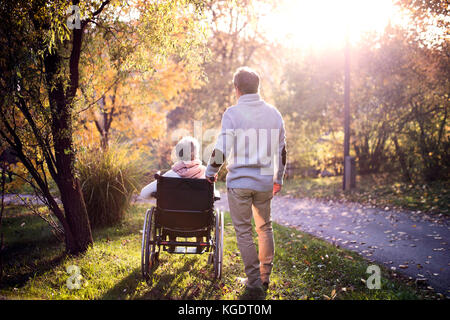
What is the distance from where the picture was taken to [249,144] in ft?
10.7

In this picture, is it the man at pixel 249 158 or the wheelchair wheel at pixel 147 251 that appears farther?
the wheelchair wheel at pixel 147 251

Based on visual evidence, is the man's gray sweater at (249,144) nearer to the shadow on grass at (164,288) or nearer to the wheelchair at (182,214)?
the wheelchair at (182,214)

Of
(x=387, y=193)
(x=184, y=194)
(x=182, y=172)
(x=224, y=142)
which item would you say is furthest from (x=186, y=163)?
(x=387, y=193)

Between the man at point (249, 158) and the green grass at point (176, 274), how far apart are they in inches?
24.3

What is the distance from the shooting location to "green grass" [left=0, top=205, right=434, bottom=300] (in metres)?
3.45

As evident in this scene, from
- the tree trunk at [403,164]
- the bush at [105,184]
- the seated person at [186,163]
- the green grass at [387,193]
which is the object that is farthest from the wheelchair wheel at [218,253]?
the tree trunk at [403,164]

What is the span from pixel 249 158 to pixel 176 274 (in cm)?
172

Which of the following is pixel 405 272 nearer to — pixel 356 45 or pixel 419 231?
pixel 419 231

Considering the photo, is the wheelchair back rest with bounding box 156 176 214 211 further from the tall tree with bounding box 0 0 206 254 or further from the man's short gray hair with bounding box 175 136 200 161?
the tall tree with bounding box 0 0 206 254

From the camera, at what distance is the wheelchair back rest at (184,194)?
3.71 metres

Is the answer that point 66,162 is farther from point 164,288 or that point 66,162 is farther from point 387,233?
point 387,233

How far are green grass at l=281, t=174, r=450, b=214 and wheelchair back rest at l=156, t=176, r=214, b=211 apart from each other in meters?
6.08

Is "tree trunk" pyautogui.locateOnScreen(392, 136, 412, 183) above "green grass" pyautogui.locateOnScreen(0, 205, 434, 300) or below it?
above

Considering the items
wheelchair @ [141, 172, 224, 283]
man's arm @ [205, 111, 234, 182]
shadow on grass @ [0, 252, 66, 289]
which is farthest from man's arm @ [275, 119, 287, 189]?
shadow on grass @ [0, 252, 66, 289]
